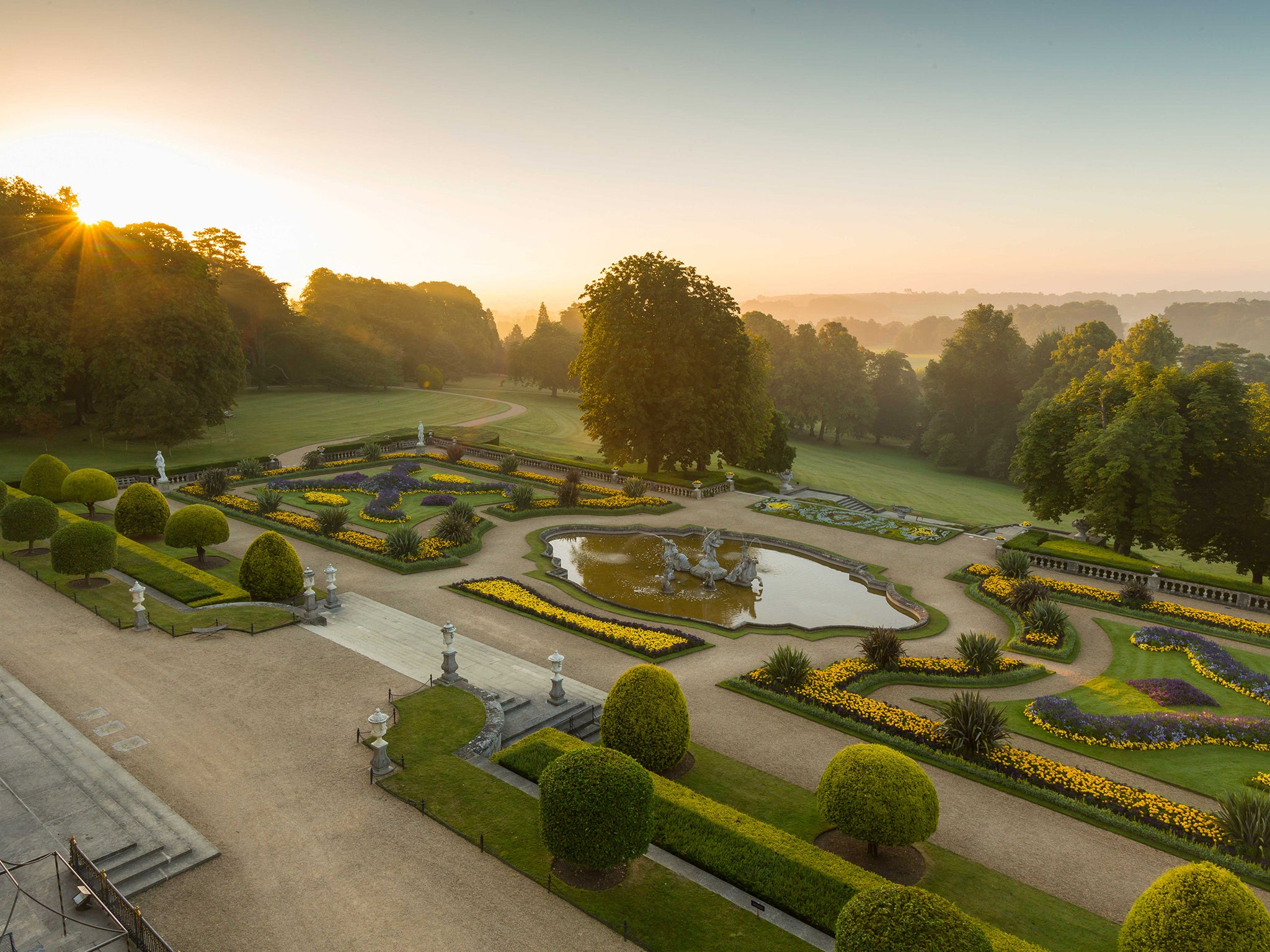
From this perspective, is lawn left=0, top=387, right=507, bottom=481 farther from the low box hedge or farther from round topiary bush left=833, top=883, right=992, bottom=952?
round topiary bush left=833, top=883, right=992, bottom=952

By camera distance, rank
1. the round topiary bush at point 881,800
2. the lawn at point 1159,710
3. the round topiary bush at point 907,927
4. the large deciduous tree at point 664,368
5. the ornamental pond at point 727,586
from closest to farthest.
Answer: the round topiary bush at point 907,927, the round topiary bush at point 881,800, the lawn at point 1159,710, the ornamental pond at point 727,586, the large deciduous tree at point 664,368

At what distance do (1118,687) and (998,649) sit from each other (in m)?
3.26

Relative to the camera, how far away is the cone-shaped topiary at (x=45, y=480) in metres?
36.7

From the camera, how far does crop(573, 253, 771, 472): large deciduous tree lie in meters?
46.3

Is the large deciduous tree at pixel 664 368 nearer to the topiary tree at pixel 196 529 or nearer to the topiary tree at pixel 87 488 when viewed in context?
Answer: the topiary tree at pixel 196 529

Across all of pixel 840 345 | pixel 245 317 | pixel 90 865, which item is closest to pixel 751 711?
pixel 90 865

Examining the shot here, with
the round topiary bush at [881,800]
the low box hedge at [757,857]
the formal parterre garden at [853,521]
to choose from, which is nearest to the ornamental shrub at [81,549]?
the low box hedge at [757,857]

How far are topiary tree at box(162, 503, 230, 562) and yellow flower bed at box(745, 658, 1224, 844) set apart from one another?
73.5 feet

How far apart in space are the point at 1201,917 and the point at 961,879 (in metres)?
4.17

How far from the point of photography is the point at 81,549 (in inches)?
1000

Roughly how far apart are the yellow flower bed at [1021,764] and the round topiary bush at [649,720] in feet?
18.8

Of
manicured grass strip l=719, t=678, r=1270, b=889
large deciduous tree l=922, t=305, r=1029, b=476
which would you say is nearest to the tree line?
manicured grass strip l=719, t=678, r=1270, b=889

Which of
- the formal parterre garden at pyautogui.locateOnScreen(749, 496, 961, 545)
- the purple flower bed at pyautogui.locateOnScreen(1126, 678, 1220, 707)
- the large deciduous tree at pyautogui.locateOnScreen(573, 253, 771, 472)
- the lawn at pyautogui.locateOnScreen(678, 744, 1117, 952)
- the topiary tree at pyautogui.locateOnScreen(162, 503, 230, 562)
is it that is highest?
the large deciduous tree at pyautogui.locateOnScreen(573, 253, 771, 472)

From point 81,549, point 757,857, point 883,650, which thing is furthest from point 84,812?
point 883,650
